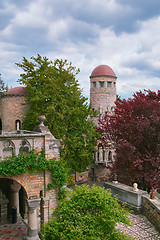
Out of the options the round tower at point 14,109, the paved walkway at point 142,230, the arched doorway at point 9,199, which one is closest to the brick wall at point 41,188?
the paved walkway at point 142,230

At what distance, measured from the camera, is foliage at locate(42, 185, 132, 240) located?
16.1 feet

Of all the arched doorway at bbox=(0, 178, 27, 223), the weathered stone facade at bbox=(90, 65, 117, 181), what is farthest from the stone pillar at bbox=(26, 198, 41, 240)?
the weathered stone facade at bbox=(90, 65, 117, 181)

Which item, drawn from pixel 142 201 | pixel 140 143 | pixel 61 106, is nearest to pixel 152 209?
pixel 142 201

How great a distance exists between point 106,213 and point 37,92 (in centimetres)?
1365

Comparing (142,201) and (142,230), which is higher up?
(142,201)

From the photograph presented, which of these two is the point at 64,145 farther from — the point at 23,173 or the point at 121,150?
the point at 23,173

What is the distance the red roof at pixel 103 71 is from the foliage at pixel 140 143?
12.3 m

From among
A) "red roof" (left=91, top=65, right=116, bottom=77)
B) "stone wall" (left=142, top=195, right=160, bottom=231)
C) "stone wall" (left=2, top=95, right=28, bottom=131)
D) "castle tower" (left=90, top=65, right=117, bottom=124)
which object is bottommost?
"stone wall" (left=142, top=195, right=160, bottom=231)

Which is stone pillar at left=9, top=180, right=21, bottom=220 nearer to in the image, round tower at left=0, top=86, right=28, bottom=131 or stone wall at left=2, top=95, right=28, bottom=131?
round tower at left=0, top=86, right=28, bottom=131

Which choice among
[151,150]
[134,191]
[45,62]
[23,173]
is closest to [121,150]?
[151,150]

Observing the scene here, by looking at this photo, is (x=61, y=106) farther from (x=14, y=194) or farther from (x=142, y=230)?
(x=142, y=230)

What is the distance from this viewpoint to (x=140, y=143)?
1335cm

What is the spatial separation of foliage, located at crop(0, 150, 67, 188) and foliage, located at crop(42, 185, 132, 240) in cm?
222

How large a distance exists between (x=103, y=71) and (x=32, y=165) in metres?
20.9
